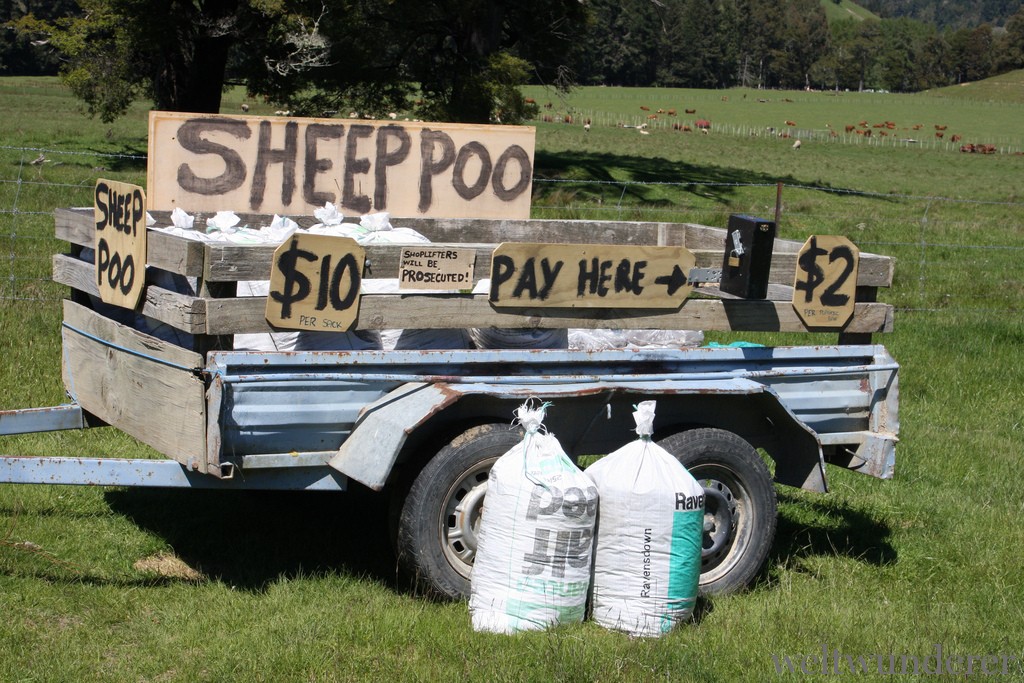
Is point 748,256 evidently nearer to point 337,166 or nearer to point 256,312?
point 256,312

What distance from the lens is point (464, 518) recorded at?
4453 millimetres

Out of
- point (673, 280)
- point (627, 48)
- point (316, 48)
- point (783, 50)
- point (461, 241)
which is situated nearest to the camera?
point (673, 280)

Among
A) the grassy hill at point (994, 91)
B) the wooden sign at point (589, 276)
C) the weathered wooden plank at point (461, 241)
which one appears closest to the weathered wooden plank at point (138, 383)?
the weathered wooden plank at point (461, 241)

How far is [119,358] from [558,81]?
22631mm

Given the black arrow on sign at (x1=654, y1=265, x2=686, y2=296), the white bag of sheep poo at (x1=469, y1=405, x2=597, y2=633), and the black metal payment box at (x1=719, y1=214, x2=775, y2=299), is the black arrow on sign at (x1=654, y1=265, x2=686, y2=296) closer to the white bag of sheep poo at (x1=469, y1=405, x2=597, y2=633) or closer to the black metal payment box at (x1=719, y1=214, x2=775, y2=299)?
the black metal payment box at (x1=719, y1=214, x2=775, y2=299)

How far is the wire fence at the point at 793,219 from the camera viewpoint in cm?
1182

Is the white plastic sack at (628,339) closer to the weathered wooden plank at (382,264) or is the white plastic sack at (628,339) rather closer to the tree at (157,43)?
the weathered wooden plank at (382,264)

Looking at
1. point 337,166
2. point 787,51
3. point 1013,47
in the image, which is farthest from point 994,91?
point 337,166

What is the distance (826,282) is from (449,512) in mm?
2034

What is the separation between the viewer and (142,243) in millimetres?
4305

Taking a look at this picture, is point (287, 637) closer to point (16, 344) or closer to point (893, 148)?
point (16, 344)

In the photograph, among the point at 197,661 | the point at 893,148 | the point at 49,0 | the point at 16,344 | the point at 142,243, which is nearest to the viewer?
the point at 197,661

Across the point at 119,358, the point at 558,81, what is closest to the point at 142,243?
the point at 119,358

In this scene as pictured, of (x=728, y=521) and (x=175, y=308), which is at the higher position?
(x=175, y=308)
